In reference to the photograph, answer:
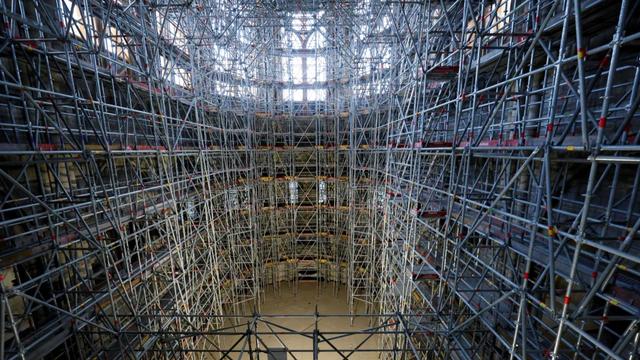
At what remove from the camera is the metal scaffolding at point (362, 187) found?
12.9ft

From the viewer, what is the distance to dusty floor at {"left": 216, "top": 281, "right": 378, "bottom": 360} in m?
11.3

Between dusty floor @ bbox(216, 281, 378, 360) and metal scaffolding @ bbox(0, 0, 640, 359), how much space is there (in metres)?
0.72

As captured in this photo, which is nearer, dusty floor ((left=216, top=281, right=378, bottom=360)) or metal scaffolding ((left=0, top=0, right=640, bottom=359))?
metal scaffolding ((left=0, top=0, right=640, bottom=359))

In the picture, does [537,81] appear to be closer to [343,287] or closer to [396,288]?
[396,288]

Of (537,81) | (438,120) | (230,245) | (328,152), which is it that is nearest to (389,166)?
(438,120)

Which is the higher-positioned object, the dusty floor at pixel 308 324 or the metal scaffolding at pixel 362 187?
the metal scaffolding at pixel 362 187

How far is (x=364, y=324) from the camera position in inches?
509

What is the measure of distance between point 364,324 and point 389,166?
7148mm

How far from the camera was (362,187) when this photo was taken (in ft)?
45.4

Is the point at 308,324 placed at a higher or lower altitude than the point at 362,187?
lower

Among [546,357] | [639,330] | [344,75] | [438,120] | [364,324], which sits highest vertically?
[344,75]

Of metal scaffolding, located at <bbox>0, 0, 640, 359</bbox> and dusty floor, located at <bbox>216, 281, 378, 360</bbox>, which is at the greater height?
→ metal scaffolding, located at <bbox>0, 0, 640, 359</bbox>

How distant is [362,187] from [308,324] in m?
6.30

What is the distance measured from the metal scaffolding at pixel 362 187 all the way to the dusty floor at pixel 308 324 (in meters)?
0.72
